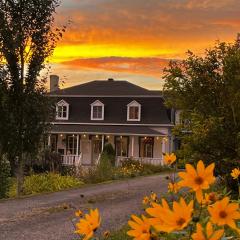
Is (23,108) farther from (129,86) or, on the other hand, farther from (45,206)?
(129,86)

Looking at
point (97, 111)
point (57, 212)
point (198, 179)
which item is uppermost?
point (97, 111)

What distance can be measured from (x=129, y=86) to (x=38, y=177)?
25.6 metres

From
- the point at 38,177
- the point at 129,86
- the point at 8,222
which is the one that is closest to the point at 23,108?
the point at 38,177

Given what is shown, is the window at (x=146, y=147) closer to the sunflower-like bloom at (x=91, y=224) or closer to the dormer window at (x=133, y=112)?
the dormer window at (x=133, y=112)

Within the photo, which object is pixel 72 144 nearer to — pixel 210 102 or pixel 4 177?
pixel 4 177

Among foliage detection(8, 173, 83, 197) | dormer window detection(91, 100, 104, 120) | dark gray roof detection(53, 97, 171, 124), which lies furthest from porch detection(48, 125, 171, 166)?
foliage detection(8, 173, 83, 197)

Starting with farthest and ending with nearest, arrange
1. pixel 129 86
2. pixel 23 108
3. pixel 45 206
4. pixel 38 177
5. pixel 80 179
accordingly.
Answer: pixel 129 86 < pixel 80 179 < pixel 38 177 < pixel 23 108 < pixel 45 206

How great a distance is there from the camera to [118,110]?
4406cm

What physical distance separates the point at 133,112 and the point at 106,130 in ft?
8.79

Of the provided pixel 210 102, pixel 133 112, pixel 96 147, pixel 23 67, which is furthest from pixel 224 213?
pixel 96 147

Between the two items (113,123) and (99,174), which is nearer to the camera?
(99,174)

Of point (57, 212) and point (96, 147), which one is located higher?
point (57, 212)

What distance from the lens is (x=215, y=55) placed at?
49.3 feet

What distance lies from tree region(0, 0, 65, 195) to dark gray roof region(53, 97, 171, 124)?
84.2 feet
